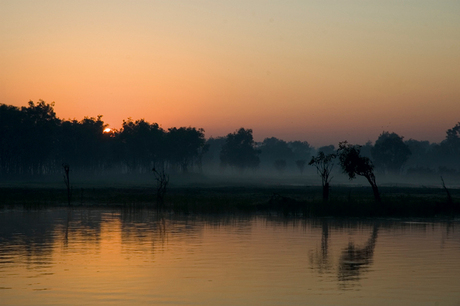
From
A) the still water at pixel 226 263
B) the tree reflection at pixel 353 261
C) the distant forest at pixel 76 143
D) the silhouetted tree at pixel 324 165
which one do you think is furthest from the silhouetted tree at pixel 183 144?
the tree reflection at pixel 353 261

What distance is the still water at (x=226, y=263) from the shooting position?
48.8 feet

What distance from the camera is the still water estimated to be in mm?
14883

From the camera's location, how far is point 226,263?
68.1 feet

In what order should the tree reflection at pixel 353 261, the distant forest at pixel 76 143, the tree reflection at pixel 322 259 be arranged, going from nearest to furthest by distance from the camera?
the tree reflection at pixel 353 261 → the tree reflection at pixel 322 259 → the distant forest at pixel 76 143

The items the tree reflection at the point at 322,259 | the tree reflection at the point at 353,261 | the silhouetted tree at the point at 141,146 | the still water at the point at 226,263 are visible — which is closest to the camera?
the still water at the point at 226,263

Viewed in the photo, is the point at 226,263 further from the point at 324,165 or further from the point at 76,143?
the point at 76,143

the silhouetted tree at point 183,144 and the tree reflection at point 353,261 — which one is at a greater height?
the silhouetted tree at point 183,144

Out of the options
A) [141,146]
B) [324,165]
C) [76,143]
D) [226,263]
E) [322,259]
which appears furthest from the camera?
[141,146]

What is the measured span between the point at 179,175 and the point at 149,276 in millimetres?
165769

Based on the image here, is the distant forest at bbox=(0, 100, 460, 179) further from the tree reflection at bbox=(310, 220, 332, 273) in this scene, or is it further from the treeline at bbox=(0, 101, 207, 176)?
the tree reflection at bbox=(310, 220, 332, 273)

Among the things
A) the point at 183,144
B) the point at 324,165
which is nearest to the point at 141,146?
the point at 183,144

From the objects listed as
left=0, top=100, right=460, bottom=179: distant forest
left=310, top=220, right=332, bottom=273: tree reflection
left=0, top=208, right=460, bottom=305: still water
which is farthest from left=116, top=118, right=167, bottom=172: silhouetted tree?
left=310, top=220, right=332, bottom=273: tree reflection

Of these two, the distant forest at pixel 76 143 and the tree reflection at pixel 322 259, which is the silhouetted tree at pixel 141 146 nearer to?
the distant forest at pixel 76 143

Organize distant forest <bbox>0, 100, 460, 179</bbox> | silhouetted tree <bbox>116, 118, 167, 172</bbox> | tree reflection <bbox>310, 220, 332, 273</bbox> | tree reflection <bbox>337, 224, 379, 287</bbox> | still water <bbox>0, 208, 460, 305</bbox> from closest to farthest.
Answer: still water <bbox>0, 208, 460, 305</bbox>
tree reflection <bbox>337, 224, 379, 287</bbox>
tree reflection <bbox>310, 220, 332, 273</bbox>
distant forest <bbox>0, 100, 460, 179</bbox>
silhouetted tree <bbox>116, 118, 167, 172</bbox>
